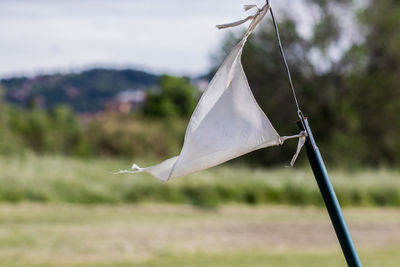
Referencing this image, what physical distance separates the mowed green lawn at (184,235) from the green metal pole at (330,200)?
6576 millimetres

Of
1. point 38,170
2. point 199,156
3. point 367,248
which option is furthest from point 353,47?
point 199,156

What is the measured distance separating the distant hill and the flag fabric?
41.9 meters

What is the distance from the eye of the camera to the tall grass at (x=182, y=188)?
13609 millimetres

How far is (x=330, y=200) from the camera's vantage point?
1.06 meters

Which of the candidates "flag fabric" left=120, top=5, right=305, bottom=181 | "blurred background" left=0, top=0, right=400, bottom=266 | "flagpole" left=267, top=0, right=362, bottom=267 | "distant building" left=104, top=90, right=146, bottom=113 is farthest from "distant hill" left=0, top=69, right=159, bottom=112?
"flagpole" left=267, top=0, right=362, bottom=267

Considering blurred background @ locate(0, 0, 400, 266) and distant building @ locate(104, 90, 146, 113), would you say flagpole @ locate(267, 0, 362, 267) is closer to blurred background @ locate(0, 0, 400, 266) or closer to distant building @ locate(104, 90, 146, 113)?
blurred background @ locate(0, 0, 400, 266)

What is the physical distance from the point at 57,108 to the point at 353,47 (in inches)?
1063

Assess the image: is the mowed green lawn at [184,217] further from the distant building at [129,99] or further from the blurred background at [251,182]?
the distant building at [129,99]

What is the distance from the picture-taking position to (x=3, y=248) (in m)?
8.67

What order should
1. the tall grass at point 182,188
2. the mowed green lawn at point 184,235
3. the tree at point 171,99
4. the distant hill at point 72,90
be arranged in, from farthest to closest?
the distant hill at point 72,90 → the tree at point 171,99 → the tall grass at point 182,188 → the mowed green lawn at point 184,235

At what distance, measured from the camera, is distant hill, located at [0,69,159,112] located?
44406 millimetres

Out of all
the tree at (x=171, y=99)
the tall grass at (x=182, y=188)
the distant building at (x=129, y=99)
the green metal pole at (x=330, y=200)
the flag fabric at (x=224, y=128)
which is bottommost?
the distant building at (x=129, y=99)

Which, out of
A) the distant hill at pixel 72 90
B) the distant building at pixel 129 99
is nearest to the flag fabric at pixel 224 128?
the distant hill at pixel 72 90

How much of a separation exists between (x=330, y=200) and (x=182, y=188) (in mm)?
13245
